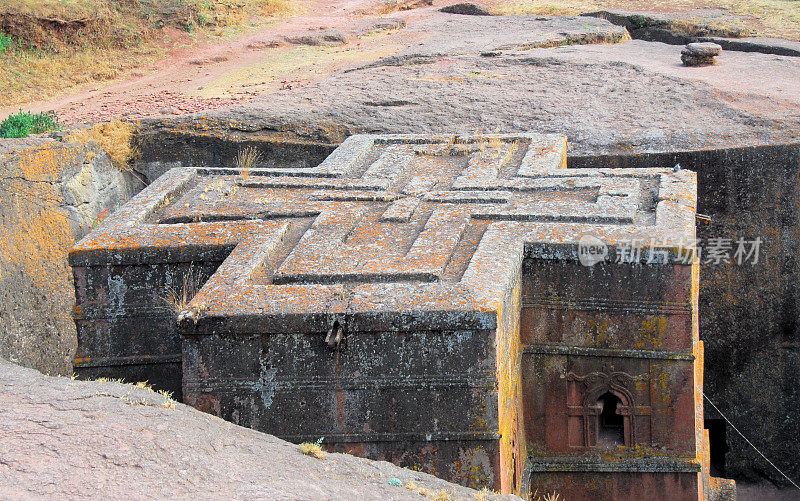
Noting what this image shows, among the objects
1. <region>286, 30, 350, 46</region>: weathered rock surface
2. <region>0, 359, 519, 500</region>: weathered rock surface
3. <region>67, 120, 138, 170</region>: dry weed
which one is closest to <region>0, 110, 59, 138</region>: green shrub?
<region>67, 120, 138, 170</region>: dry weed

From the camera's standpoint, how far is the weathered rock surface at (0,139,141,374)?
8.27 meters

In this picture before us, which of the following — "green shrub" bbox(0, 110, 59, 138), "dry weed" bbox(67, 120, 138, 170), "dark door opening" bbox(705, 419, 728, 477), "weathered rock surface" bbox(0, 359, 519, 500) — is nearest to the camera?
"weathered rock surface" bbox(0, 359, 519, 500)

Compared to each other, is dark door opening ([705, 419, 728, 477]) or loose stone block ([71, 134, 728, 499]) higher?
loose stone block ([71, 134, 728, 499])

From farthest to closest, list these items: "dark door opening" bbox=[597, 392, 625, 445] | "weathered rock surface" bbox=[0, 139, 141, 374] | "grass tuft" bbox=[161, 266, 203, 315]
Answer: "weathered rock surface" bbox=[0, 139, 141, 374] < "dark door opening" bbox=[597, 392, 625, 445] < "grass tuft" bbox=[161, 266, 203, 315]

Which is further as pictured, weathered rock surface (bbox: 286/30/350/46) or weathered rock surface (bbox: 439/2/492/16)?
weathered rock surface (bbox: 439/2/492/16)

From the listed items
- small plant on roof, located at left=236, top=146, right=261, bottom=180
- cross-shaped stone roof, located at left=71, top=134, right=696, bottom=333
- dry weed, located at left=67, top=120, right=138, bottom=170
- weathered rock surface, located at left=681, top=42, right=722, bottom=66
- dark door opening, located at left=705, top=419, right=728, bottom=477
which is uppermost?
weathered rock surface, located at left=681, top=42, right=722, bottom=66

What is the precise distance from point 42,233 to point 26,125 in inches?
82.5

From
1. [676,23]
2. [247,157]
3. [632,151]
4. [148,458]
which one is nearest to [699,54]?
[676,23]

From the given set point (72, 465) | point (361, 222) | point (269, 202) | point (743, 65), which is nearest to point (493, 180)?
point (361, 222)

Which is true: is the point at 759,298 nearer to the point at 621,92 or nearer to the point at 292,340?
the point at 621,92

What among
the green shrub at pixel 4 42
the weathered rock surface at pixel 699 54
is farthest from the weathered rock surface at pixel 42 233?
the weathered rock surface at pixel 699 54

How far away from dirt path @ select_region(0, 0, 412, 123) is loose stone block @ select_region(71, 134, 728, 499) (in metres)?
4.20

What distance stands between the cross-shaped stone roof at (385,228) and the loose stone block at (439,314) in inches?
0.7

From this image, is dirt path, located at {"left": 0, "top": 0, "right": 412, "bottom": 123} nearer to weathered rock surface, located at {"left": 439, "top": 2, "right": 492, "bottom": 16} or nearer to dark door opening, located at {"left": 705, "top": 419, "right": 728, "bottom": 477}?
weathered rock surface, located at {"left": 439, "top": 2, "right": 492, "bottom": 16}
